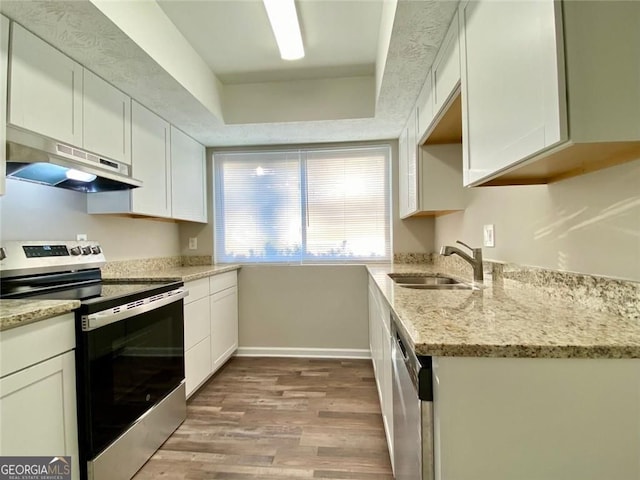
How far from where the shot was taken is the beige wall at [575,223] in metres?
0.91

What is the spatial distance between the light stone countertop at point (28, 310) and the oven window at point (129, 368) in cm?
16

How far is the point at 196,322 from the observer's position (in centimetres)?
235

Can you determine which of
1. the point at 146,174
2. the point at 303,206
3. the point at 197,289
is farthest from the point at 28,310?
the point at 303,206

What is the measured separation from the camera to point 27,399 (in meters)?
1.10

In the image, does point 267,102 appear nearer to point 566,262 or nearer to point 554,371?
point 566,262

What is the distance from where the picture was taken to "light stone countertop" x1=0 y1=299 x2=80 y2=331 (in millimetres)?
1027

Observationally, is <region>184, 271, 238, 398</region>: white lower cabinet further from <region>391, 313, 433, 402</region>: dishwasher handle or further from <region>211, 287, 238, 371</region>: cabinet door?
<region>391, 313, 433, 402</region>: dishwasher handle

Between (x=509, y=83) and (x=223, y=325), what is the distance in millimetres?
2721

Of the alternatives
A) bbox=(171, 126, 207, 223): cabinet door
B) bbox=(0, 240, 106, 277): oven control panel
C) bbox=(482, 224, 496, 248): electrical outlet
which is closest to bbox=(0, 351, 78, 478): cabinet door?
bbox=(0, 240, 106, 277): oven control panel

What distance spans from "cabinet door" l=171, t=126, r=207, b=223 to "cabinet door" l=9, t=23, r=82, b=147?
3.27ft

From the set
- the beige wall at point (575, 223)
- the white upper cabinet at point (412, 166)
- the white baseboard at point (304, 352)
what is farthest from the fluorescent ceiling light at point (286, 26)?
the white baseboard at point (304, 352)

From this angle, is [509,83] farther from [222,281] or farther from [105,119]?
[222,281]

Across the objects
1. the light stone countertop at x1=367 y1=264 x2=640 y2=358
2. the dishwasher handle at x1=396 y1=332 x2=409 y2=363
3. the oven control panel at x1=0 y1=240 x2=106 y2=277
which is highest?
the oven control panel at x1=0 y1=240 x2=106 y2=277

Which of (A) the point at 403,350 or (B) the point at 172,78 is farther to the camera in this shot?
(B) the point at 172,78
